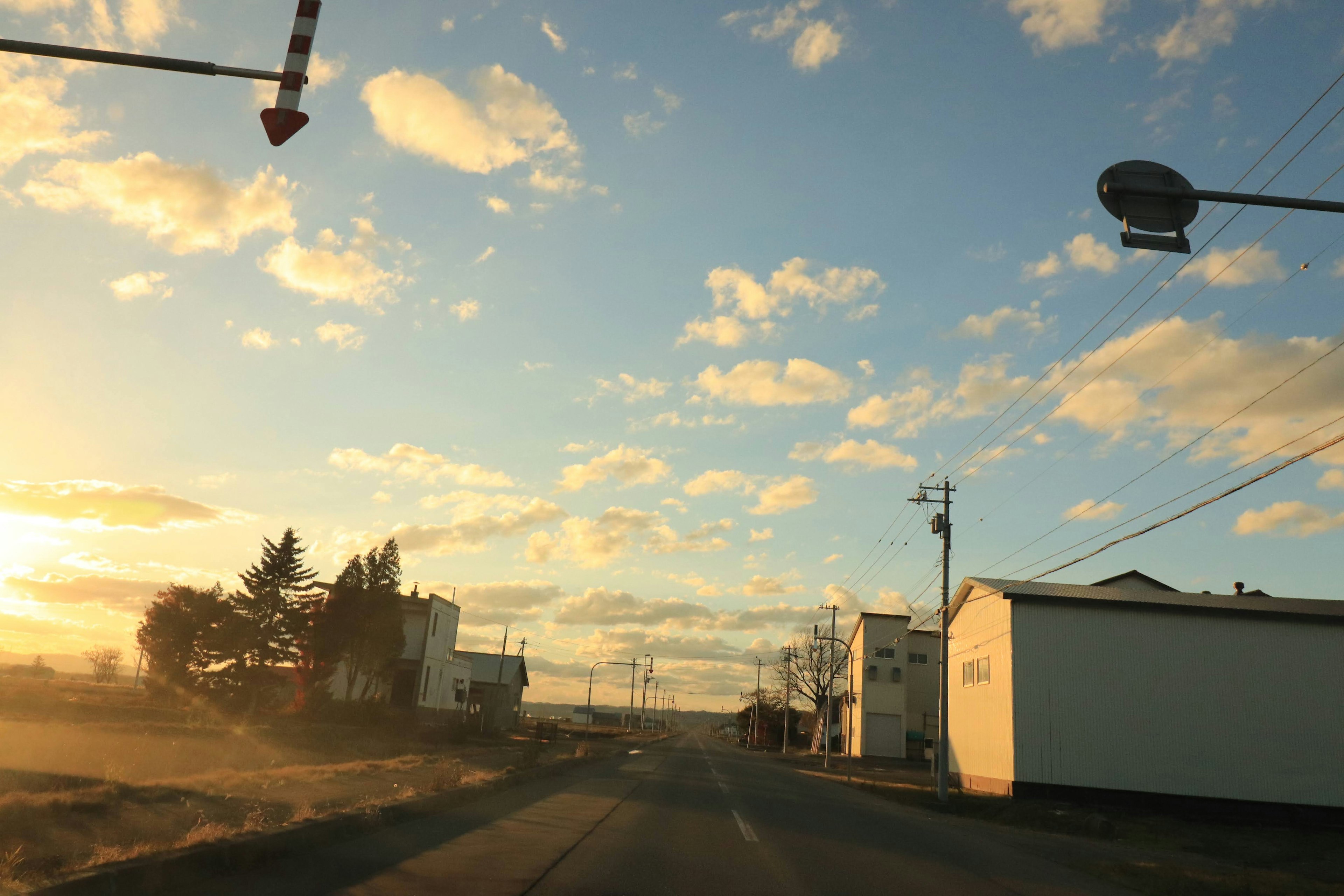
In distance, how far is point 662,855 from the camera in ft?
36.6

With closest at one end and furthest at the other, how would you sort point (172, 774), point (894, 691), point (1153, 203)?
point (1153, 203)
point (172, 774)
point (894, 691)

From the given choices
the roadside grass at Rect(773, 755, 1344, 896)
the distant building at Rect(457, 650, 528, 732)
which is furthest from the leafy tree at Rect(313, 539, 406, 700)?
the roadside grass at Rect(773, 755, 1344, 896)

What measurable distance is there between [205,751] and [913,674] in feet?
182

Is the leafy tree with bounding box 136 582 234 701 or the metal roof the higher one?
the metal roof

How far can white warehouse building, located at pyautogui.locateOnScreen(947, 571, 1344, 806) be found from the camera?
27969 mm

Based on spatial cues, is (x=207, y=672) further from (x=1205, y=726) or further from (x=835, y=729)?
(x=835, y=729)

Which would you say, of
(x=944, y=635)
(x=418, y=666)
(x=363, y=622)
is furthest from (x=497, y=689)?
(x=944, y=635)

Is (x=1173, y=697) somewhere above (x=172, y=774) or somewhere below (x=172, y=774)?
above

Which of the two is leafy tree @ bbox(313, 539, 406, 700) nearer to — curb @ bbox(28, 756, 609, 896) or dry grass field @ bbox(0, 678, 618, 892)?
dry grass field @ bbox(0, 678, 618, 892)

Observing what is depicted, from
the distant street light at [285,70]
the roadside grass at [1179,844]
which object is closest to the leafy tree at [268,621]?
the roadside grass at [1179,844]

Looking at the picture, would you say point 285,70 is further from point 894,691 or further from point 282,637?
point 894,691

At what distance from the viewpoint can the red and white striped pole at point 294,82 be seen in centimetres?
644

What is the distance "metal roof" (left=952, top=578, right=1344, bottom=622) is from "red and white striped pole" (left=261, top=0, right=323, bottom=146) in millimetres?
29808

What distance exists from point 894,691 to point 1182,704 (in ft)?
134
